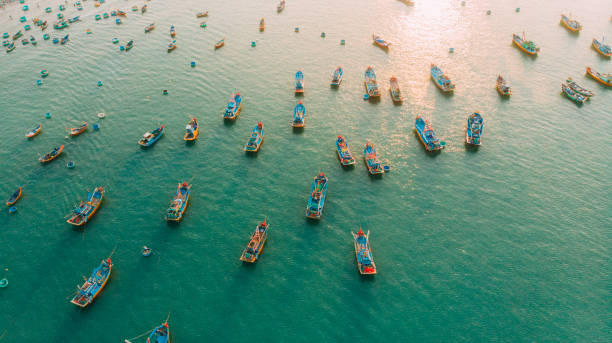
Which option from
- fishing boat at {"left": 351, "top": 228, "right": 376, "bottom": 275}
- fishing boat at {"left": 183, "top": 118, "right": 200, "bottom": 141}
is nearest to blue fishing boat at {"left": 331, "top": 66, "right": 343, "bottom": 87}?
fishing boat at {"left": 183, "top": 118, "right": 200, "bottom": 141}

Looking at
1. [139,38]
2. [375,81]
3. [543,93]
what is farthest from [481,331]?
[139,38]

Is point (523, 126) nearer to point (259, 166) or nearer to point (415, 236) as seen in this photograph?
point (415, 236)

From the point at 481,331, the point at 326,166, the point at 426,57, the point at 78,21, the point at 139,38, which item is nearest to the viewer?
the point at 481,331

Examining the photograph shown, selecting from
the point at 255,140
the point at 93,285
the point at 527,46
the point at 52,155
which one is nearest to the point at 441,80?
the point at 527,46

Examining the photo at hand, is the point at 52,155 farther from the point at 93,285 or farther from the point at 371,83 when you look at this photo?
the point at 371,83

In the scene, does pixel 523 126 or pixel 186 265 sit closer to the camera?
pixel 186 265
